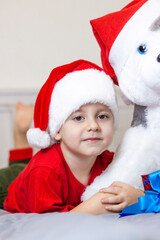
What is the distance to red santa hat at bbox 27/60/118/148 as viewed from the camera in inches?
39.5

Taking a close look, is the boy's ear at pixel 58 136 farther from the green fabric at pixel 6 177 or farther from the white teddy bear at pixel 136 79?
the green fabric at pixel 6 177

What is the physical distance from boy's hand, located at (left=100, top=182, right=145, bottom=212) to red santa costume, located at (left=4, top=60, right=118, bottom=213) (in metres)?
0.15

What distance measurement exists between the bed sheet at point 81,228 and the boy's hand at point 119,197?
18cm

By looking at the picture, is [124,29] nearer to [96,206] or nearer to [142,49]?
[142,49]

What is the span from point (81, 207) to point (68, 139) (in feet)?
0.68

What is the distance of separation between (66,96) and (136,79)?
215mm

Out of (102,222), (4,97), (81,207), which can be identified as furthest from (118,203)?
(4,97)

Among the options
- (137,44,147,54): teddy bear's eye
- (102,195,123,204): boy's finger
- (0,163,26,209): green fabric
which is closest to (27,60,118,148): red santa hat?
(137,44,147,54): teddy bear's eye

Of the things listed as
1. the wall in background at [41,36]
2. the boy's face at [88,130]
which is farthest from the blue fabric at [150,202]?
the wall in background at [41,36]

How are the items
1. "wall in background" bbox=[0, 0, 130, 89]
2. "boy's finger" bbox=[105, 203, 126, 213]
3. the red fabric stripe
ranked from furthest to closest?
"wall in background" bbox=[0, 0, 130, 89] → the red fabric stripe → "boy's finger" bbox=[105, 203, 126, 213]

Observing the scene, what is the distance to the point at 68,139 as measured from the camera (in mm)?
1026

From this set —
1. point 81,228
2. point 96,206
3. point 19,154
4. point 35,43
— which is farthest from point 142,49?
point 35,43

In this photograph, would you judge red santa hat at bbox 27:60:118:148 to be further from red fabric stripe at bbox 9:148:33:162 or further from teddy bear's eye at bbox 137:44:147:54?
red fabric stripe at bbox 9:148:33:162

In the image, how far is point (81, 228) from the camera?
1.87 ft
